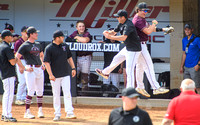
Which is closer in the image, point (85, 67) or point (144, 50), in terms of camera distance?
point (144, 50)

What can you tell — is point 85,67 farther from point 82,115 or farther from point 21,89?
point 82,115

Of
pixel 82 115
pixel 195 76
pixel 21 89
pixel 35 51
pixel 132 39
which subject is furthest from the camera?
pixel 21 89

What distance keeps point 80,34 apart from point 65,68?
106 inches

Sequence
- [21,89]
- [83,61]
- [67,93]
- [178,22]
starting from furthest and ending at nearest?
[178,22]
[83,61]
[21,89]
[67,93]

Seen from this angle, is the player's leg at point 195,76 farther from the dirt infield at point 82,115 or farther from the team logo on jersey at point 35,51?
the team logo on jersey at point 35,51

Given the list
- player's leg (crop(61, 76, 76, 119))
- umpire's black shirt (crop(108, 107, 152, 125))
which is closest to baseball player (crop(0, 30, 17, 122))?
player's leg (crop(61, 76, 76, 119))

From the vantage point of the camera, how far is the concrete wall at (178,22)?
13.9 m

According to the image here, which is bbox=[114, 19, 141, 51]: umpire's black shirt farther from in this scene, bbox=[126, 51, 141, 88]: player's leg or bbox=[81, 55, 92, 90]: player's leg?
bbox=[81, 55, 92, 90]: player's leg

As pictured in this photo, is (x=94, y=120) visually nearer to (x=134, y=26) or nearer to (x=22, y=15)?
(x=134, y=26)

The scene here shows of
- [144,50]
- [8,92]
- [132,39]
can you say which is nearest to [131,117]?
[132,39]

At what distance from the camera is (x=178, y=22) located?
14172mm

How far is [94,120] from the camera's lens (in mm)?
9953

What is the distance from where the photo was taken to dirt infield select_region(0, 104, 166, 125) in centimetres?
955

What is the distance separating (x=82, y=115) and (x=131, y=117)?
5572 mm
